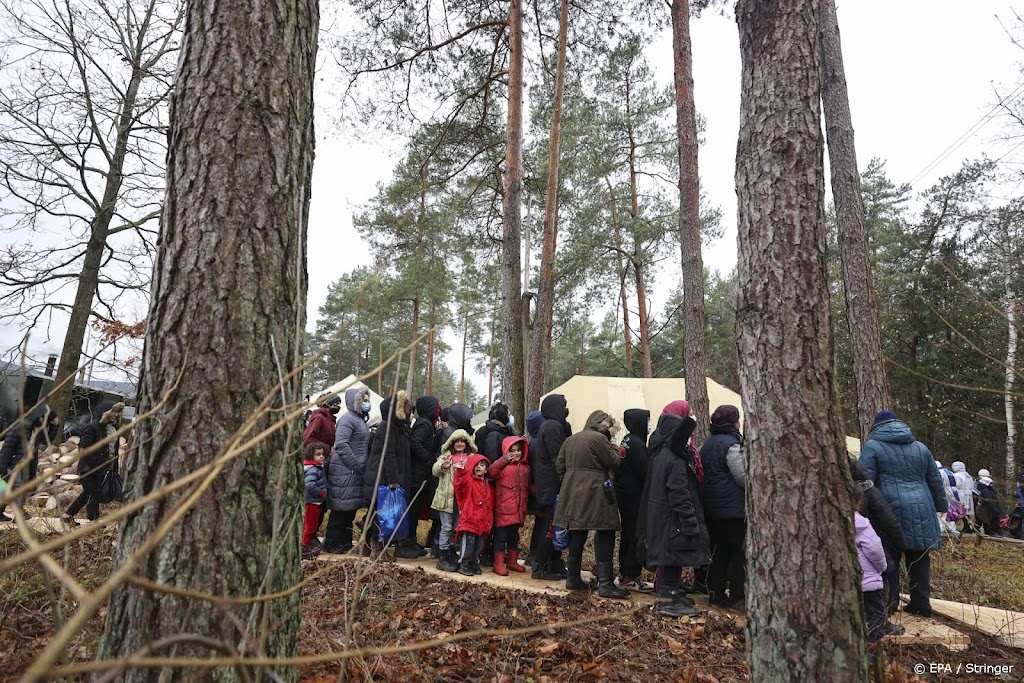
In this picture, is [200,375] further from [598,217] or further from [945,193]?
[945,193]

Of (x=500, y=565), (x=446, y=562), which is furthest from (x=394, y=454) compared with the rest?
(x=500, y=565)

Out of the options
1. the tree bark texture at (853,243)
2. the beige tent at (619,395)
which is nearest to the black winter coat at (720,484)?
the tree bark texture at (853,243)

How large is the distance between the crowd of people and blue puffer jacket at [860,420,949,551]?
3.61 feet

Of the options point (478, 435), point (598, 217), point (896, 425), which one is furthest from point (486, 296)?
point (896, 425)

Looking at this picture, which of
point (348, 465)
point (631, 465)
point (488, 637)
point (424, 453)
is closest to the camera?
point (488, 637)

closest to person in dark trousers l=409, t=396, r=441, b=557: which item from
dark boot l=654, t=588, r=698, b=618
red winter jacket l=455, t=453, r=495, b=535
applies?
red winter jacket l=455, t=453, r=495, b=535

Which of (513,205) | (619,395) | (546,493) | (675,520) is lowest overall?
(675,520)

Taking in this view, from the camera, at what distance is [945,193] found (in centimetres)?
1834

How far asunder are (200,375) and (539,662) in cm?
234

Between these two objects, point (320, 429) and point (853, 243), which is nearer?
point (320, 429)

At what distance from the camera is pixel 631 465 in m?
5.13

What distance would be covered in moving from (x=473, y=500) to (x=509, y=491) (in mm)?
344

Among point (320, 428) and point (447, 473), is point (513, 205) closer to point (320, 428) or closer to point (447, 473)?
point (320, 428)

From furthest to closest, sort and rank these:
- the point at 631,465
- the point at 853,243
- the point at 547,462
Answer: the point at 853,243 → the point at 547,462 → the point at 631,465
